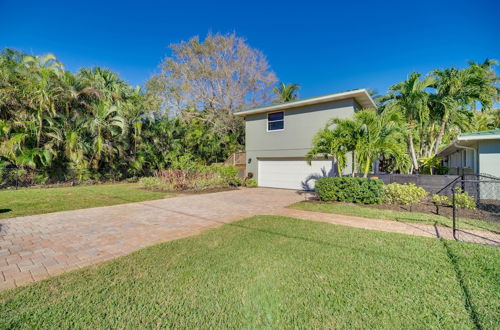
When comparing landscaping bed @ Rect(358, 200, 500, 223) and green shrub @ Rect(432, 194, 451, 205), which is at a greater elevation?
green shrub @ Rect(432, 194, 451, 205)

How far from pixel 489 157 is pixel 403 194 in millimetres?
3408

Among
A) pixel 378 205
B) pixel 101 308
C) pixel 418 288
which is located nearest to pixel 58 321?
Answer: pixel 101 308

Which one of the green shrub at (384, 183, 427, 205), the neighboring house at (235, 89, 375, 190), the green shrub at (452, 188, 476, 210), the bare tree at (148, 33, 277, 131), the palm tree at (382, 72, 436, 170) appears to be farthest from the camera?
the bare tree at (148, 33, 277, 131)

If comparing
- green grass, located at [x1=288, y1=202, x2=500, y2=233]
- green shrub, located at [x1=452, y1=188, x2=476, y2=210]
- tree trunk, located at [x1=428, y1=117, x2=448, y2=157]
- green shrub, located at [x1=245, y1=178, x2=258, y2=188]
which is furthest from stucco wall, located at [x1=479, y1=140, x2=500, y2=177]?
green shrub, located at [x1=245, y1=178, x2=258, y2=188]

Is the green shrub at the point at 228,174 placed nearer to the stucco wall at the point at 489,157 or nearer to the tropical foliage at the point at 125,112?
the tropical foliage at the point at 125,112

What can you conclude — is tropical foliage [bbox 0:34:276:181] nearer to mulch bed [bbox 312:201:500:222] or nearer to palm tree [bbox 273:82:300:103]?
palm tree [bbox 273:82:300:103]

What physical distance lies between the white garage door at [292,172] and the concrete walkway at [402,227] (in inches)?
211

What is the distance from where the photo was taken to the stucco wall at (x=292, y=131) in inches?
445

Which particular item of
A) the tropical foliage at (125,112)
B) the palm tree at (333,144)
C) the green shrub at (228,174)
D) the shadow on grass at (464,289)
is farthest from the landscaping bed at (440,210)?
the tropical foliage at (125,112)

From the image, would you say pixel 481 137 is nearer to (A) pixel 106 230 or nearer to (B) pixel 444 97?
(B) pixel 444 97

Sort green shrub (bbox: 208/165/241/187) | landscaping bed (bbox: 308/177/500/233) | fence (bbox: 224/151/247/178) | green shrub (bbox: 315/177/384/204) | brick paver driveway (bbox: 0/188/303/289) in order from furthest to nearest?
1. fence (bbox: 224/151/247/178)
2. green shrub (bbox: 208/165/241/187)
3. green shrub (bbox: 315/177/384/204)
4. landscaping bed (bbox: 308/177/500/233)
5. brick paver driveway (bbox: 0/188/303/289)

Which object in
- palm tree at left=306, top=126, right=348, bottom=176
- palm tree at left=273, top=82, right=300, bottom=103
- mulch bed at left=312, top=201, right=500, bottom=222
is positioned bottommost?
mulch bed at left=312, top=201, right=500, bottom=222

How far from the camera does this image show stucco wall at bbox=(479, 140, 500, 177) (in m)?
7.78

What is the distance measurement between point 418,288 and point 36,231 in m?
6.88
